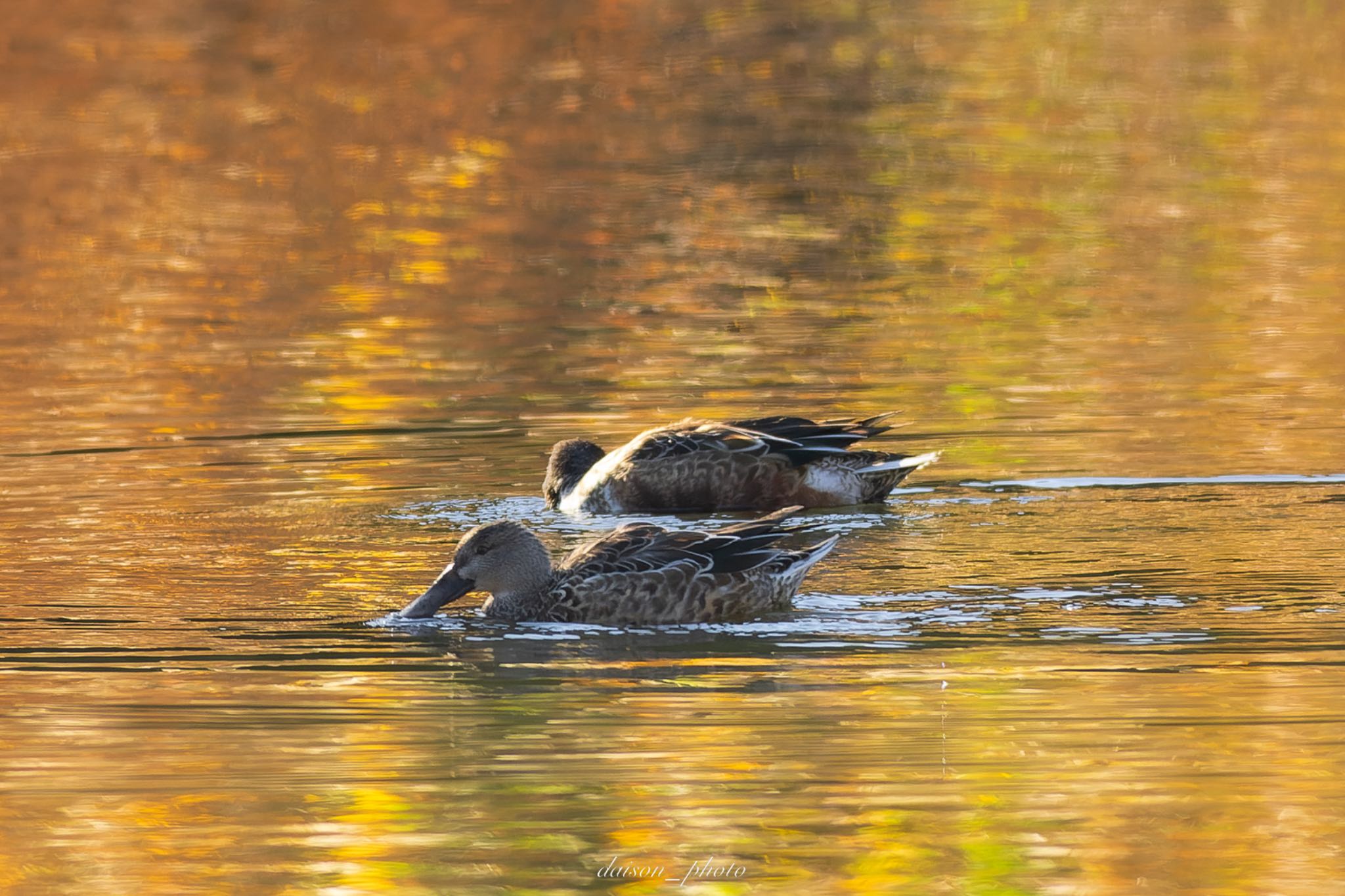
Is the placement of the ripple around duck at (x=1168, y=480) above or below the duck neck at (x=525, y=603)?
below

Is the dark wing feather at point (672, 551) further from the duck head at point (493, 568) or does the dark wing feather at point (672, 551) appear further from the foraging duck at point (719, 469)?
the foraging duck at point (719, 469)

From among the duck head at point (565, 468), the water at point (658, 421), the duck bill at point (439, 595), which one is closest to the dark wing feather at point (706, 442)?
the duck head at point (565, 468)

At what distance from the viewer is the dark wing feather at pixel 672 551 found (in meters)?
10.0

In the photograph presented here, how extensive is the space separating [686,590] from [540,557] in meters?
0.66

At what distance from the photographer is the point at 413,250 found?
21.3 meters

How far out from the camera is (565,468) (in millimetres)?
12820

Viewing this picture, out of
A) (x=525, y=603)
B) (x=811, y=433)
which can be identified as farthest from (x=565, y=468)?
(x=525, y=603)

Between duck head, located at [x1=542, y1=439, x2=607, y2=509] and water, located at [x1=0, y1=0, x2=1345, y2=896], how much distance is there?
0.53 feet

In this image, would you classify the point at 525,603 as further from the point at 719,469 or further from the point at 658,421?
the point at 658,421

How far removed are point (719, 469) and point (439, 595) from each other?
10.3ft

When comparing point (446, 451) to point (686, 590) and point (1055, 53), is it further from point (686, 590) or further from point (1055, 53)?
point (1055, 53)

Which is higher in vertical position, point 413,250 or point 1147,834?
point 413,250

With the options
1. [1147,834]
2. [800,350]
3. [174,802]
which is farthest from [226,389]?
[1147,834]

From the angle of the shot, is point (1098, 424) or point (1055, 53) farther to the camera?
point (1055, 53)
